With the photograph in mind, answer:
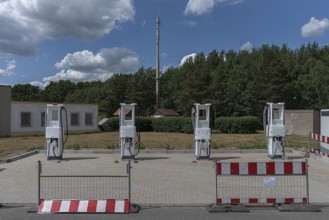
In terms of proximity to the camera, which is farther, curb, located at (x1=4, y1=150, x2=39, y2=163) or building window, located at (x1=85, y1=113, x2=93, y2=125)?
building window, located at (x1=85, y1=113, x2=93, y2=125)

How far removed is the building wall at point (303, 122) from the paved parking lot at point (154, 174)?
19.5m

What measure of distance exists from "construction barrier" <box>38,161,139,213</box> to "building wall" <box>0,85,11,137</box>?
28.9 metres

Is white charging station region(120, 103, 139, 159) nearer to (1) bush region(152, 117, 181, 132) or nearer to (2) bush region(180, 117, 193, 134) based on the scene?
(2) bush region(180, 117, 193, 134)

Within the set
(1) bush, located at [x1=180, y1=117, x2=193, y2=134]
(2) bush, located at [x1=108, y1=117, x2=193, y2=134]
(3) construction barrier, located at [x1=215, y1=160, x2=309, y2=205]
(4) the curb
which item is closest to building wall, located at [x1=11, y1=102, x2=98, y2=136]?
(2) bush, located at [x1=108, y1=117, x2=193, y2=134]

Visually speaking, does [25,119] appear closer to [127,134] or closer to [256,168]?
[127,134]

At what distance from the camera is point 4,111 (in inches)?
1469

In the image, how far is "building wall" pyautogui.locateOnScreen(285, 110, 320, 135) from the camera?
120ft

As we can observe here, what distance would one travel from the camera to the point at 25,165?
14477mm

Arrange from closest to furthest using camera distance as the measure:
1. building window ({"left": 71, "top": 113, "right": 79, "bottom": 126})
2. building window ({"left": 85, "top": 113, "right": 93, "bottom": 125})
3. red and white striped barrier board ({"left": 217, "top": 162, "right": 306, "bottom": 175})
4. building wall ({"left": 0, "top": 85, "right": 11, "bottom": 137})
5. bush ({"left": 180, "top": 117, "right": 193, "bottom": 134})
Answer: red and white striped barrier board ({"left": 217, "top": 162, "right": 306, "bottom": 175}), building wall ({"left": 0, "top": 85, "right": 11, "bottom": 137}), bush ({"left": 180, "top": 117, "right": 193, "bottom": 134}), building window ({"left": 71, "top": 113, "right": 79, "bottom": 126}), building window ({"left": 85, "top": 113, "right": 93, "bottom": 125})

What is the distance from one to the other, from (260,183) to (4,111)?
32.3 m

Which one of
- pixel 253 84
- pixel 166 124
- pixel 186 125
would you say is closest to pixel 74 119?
pixel 166 124

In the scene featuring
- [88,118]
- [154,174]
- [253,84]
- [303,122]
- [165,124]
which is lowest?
[154,174]

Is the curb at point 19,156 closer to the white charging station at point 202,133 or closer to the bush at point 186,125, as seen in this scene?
the white charging station at point 202,133

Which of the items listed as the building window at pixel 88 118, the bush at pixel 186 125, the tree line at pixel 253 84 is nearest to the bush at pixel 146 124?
the bush at pixel 186 125
